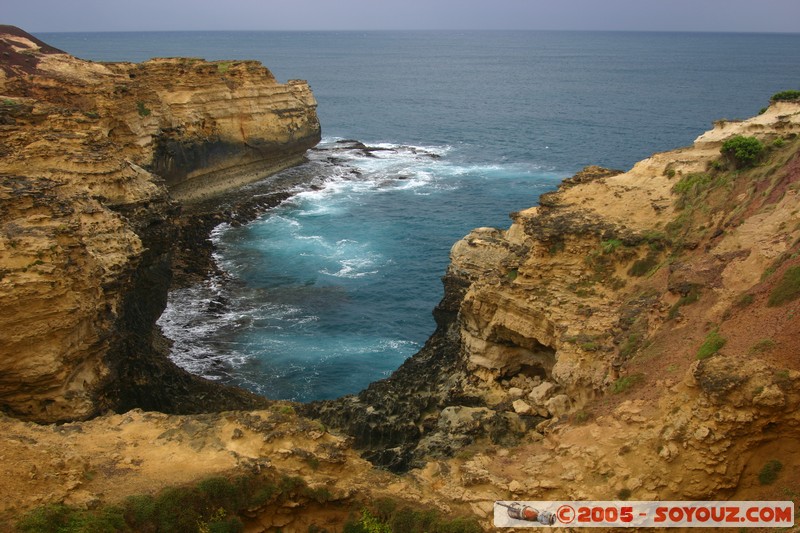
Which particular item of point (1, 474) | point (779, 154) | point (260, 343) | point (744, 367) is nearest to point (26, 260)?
point (1, 474)

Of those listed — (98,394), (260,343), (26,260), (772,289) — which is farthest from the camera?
(260,343)

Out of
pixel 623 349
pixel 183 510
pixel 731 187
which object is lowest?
pixel 183 510

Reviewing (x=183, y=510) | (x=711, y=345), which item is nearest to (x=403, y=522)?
(x=183, y=510)

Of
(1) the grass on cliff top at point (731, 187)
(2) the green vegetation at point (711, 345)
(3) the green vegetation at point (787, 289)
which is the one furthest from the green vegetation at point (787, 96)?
(2) the green vegetation at point (711, 345)

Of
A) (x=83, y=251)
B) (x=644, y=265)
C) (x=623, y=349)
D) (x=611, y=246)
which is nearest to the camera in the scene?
(x=623, y=349)

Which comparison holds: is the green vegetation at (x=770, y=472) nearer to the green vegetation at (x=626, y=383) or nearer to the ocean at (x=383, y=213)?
the green vegetation at (x=626, y=383)

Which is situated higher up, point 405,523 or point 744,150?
point 744,150

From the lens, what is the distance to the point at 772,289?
2161 centimetres

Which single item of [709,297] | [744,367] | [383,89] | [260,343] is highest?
[383,89]

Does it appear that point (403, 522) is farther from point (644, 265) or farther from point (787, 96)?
point (787, 96)

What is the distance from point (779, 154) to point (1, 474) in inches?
1282

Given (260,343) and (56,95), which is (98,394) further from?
(56,95)

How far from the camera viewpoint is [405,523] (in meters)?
18.5

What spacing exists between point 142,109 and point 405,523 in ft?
177
